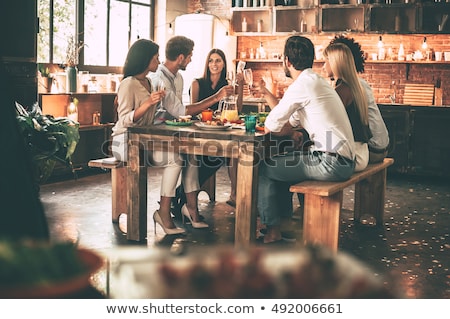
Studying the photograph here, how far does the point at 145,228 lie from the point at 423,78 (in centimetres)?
482

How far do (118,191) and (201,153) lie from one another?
3.33ft

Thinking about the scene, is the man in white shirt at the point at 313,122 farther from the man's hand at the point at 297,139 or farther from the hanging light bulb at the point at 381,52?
the hanging light bulb at the point at 381,52

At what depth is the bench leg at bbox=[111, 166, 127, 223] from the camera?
4.43 m

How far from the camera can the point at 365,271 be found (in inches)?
41.1

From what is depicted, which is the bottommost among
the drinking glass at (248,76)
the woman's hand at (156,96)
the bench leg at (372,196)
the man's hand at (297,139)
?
the bench leg at (372,196)

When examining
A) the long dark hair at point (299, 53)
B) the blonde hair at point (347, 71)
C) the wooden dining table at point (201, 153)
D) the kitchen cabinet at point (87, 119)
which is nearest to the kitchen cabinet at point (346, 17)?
the kitchen cabinet at point (87, 119)

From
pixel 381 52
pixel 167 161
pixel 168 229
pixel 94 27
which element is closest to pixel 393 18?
pixel 381 52

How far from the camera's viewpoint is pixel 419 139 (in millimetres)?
7105

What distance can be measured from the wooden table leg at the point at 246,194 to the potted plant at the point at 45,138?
215 centimetres

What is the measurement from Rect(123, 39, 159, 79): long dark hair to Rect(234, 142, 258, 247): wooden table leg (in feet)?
3.47

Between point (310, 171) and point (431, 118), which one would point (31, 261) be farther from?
point (431, 118)

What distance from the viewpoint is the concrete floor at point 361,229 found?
11.9ft
